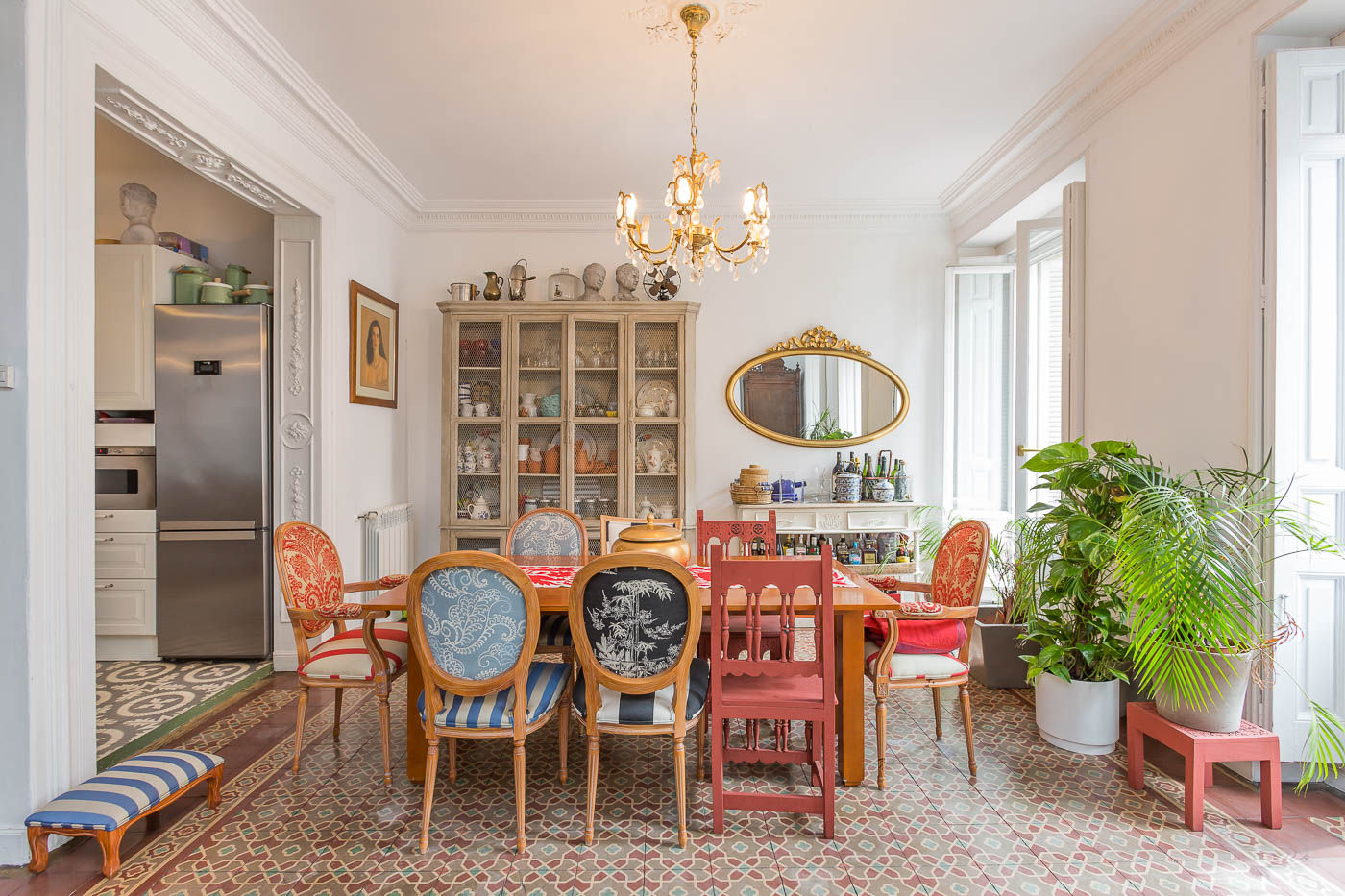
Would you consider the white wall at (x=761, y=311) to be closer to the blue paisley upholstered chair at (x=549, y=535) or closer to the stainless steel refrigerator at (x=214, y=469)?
the stainless steel refrigerator at (x=214, y=469)

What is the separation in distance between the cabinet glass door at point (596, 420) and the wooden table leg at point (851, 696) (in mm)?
2600

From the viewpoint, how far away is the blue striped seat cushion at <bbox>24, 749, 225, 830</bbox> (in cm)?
213

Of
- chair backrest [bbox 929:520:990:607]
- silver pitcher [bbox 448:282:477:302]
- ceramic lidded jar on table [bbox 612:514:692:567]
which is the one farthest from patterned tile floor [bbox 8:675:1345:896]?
silver pitcher [bbox 448:282:477:302]

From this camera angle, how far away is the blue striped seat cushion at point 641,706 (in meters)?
2.35

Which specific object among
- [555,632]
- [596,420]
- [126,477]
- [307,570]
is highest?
[596,420]

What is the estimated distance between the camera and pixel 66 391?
226cm

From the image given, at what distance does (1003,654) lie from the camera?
3.79 metres

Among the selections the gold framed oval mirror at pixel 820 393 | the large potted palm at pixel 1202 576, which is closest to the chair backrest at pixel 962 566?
the large potted palm at pixel 1202 576

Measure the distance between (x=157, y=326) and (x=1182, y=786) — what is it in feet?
18.0

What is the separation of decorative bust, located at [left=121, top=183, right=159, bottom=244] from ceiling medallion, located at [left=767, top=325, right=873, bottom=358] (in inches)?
158

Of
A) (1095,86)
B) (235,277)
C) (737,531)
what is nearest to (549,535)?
(737,531)

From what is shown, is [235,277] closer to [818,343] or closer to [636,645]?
[636,645]

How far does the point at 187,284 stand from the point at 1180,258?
5.09m

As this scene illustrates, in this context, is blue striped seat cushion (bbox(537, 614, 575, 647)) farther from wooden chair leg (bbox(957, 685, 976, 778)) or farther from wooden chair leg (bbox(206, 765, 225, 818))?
wooden chair leg (bbox(957, 685, 976, 778))
